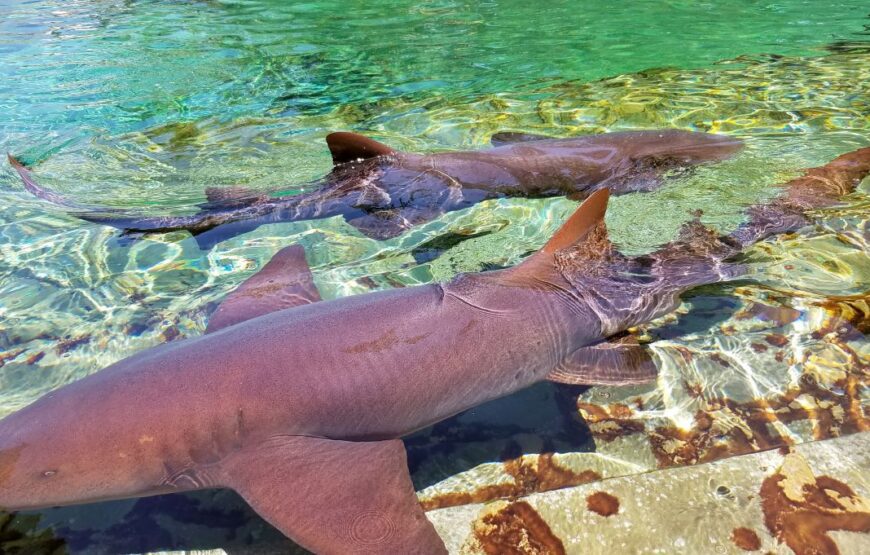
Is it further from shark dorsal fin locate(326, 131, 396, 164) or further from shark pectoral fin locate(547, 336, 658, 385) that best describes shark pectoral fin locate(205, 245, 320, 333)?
shark dorsal fin locate(326, 131, 396, 164)

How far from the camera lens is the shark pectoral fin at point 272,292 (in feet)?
12.3

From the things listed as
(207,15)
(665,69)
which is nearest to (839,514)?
(665,69)

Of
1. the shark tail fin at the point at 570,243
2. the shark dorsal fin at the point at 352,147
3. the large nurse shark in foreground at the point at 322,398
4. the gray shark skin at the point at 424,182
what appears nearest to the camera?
the large nurse shark in foreground at the point at 322,398

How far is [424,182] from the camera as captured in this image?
6086mm

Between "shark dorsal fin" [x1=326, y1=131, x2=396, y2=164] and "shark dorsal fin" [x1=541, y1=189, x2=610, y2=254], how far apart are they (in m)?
2.98

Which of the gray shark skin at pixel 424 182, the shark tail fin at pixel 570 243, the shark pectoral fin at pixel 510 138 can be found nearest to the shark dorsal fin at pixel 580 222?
the shark tail fin at pixel 570 243

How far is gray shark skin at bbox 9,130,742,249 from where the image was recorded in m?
5.58

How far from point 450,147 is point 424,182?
67.0 inches

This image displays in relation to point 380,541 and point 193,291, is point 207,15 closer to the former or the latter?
point 193,291

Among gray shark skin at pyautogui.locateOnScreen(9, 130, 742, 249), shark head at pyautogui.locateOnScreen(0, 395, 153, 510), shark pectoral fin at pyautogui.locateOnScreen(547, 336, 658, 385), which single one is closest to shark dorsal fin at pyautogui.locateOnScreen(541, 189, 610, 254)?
shark pectoral fin at pyautogui.locateOnScreen(547, 336, 658, 385)

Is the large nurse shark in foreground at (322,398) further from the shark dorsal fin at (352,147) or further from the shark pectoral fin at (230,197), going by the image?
the shark dorsal fin at (352,147)

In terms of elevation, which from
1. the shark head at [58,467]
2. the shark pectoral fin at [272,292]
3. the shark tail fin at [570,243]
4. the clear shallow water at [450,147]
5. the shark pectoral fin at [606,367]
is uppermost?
the shark tail fin at [570,243]

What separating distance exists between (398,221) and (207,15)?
13664 millimetres

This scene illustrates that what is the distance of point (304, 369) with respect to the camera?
113 inches
